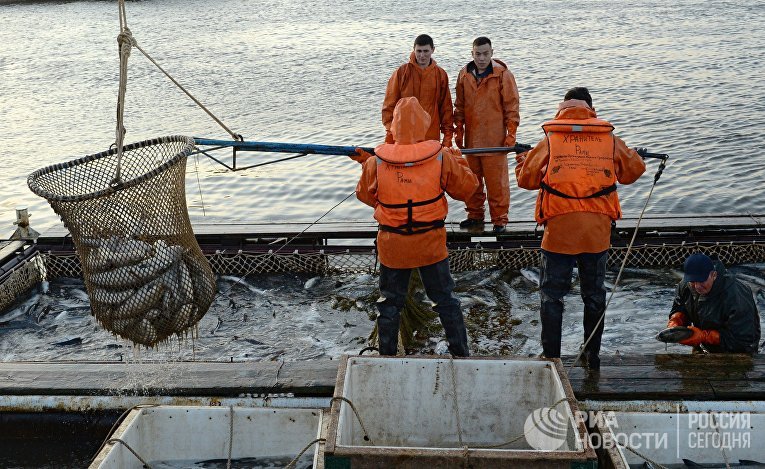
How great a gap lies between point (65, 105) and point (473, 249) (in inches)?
543

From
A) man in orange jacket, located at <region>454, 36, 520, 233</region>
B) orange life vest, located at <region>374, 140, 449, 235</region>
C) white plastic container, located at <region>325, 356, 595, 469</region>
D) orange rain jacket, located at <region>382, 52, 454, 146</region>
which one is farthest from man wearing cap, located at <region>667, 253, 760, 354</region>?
orange rain jacket, located at <region>382, 52, 454, 146</region>

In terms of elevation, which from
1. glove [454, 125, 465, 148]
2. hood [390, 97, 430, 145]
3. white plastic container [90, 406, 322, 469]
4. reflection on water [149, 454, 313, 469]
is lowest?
reflection on water [149, 454, 313, 469]

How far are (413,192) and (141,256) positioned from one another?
1.66 meters

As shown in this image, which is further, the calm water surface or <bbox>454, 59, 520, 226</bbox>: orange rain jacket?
<bbox>454, 59, 520, 226</bbox>: orange rain jacket

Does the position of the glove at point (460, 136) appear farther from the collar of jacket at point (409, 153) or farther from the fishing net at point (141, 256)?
the fishing net at point (141, 256)

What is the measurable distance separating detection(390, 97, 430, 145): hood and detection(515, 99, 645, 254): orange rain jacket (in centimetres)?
73

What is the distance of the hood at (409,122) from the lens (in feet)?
14.8

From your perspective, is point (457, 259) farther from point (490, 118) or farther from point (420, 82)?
point (420, 82)

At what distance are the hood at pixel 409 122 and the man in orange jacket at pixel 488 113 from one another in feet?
→ 7.43

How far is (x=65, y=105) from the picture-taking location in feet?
59.3

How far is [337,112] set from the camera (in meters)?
16.0

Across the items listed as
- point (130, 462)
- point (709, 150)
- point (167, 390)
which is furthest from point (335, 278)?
point (709, 150)

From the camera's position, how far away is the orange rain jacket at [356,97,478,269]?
14.9 feet

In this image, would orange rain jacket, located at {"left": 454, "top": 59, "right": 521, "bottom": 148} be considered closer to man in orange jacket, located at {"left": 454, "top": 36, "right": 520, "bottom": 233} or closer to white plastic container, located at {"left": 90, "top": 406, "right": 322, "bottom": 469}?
man in orange jacket, located at {"left": 454, "top": 36, "right": 520, "bottom": 233}
